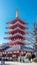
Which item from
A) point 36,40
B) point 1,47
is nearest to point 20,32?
point 1,47

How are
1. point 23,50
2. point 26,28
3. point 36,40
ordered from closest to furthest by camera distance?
point 36,40 < point 23,50 < point 26,28

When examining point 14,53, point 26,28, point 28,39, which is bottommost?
point 14,53

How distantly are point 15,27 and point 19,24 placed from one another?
1584 mm

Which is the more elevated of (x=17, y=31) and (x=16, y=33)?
(x=17, y=31)

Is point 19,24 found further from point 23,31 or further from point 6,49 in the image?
point 6,49

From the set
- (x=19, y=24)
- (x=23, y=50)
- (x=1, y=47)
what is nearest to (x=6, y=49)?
(x=1, y=47)

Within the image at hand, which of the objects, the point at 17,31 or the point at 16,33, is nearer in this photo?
the point at 16,33

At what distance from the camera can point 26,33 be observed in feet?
131

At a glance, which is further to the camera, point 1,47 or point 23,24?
point 23,24

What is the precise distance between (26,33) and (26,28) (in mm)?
1511

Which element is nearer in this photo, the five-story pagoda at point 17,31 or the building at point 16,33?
the building at point 16,33

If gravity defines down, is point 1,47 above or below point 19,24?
below

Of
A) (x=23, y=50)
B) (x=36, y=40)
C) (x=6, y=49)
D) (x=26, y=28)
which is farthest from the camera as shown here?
(x=26, y=28)

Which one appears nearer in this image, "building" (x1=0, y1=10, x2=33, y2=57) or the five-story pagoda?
"building" (x1=0, y1=10, x2=33, y2=57)
